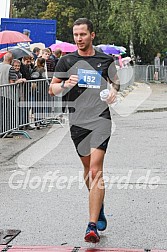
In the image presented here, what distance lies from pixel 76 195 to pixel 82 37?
2.69 meters

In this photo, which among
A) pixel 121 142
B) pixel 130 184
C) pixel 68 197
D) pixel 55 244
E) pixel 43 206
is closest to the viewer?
pixel 55 244

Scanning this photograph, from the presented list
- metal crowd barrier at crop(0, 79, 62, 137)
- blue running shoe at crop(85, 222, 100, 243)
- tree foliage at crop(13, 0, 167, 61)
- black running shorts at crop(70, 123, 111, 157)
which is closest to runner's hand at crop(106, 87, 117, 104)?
black running shorts at crop(70, 123, 111, 157)

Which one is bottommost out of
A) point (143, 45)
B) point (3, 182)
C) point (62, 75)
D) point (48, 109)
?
point (143, 45)

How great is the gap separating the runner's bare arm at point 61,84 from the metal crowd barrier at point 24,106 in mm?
6897

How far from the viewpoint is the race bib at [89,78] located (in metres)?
6.46

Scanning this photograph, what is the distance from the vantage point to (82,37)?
648 cm

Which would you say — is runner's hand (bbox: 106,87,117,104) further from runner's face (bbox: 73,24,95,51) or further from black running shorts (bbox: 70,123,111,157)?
runner's face (bbox: 73,24,95,51)

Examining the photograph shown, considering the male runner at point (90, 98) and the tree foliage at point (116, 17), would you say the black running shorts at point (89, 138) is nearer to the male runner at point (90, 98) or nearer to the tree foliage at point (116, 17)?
the male runner at point (90, 98)

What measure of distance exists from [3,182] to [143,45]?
135 ft

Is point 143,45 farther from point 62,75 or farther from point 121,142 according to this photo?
point 62,75

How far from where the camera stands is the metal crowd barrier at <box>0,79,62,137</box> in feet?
45.5

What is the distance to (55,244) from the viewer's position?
637 centimetres

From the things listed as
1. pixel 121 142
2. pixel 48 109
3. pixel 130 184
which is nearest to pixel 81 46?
pixel 130 184

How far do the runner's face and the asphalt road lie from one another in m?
1.85
